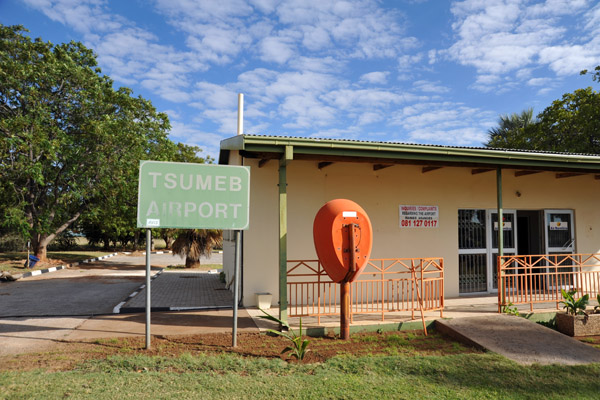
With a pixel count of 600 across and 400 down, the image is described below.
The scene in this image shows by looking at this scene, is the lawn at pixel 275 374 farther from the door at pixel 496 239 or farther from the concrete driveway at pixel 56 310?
the door at pixel 496 239

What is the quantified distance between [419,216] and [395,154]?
8.24ft

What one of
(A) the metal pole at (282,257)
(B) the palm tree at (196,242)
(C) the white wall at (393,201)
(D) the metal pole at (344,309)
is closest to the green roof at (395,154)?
(A) the metal pole at (282,257)

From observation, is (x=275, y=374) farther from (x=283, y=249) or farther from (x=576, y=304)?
(x=576, y=304)

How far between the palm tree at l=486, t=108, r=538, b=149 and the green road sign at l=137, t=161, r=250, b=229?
22506mm

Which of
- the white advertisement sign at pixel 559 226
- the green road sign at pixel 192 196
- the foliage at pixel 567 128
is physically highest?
the foliage at pixel 567 128

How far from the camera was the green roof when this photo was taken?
21.7ft

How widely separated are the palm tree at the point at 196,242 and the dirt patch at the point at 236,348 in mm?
10698

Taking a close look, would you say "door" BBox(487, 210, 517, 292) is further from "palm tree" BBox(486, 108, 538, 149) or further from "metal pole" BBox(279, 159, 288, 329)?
"palm tree" BBox(486, 108, 538, 149)

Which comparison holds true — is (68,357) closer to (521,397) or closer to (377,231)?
(521,397)

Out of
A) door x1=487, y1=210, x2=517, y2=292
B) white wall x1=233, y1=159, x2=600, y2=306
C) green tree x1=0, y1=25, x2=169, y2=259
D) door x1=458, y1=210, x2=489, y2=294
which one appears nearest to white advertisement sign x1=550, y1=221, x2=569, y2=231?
white wall x1=233, y1=159, x2=600, y2=306

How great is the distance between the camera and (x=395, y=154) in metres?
7.25

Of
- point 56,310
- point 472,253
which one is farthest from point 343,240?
point 56,310

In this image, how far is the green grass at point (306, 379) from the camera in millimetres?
4105

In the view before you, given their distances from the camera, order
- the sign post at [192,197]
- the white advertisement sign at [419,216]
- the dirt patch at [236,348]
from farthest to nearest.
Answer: the white advertisement sign at [419,216]
the sign post at [192,197]
the dirt patch at [236,348]
